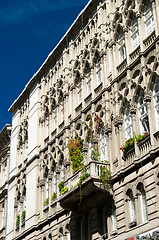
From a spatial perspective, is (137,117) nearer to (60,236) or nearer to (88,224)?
(88,224)

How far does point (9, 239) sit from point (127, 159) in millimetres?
19026

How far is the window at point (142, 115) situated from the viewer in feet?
80.8

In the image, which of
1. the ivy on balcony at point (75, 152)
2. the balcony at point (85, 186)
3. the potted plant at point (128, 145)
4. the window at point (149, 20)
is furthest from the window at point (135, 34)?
the ivy on balcony at point (75, 152)

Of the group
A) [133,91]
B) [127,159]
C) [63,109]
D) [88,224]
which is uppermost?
[63,109]

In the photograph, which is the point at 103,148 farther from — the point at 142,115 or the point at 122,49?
the point at 122,49

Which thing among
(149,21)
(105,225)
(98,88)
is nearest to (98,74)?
(98,88)

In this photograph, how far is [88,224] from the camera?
2839 centimetres

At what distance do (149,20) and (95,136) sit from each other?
8.29 metres

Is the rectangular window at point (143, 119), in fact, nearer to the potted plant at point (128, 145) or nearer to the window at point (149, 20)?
the potted plant at point (128, 145)

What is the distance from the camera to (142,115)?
985 inches

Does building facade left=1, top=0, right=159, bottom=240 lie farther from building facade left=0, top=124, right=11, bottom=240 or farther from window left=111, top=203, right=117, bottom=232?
building facade left=0, top=124, right=11, bottom=240

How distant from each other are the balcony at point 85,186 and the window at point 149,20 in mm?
8437

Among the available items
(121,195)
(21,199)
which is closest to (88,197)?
(121,195)

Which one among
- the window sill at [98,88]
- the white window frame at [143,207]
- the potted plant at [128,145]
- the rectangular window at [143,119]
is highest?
the window sill at [98,88]
